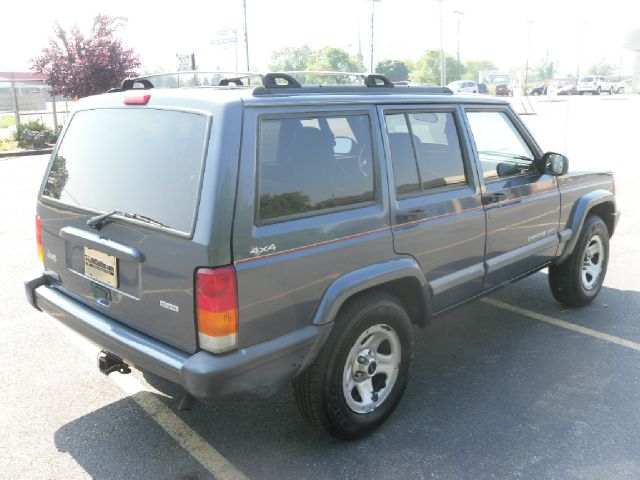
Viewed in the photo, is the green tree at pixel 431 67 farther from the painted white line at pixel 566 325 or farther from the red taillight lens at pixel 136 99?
the red taillight lens at pixel 136 99

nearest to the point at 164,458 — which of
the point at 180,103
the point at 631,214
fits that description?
the point at 180,103

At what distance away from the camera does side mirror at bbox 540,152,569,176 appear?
4.29m

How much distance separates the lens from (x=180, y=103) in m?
2.75

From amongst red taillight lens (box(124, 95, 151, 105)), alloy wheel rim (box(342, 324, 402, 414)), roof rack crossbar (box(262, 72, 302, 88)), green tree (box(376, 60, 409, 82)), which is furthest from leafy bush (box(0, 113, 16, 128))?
green tree (box(376, 60, 409, 82))

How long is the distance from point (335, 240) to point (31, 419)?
81.7 inches

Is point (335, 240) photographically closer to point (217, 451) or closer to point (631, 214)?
point (217, 451)

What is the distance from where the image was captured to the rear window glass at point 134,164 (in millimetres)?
2631

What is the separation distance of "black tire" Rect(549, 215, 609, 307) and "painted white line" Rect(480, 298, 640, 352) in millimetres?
269

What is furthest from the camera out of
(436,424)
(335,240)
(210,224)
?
(436,424)

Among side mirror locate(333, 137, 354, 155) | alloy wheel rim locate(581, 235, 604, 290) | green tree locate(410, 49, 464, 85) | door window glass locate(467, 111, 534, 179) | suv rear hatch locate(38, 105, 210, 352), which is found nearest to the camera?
suv rear hatch locate(38, 105, 210, 352)

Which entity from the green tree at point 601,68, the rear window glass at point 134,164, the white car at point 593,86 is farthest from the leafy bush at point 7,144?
the green tree at point 601,68

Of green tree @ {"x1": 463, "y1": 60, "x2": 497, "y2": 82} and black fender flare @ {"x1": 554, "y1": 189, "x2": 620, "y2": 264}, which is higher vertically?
green tree @ {"x1": 463, "y1": 60, "x2": 497, "y2": 82}

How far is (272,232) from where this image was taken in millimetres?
2643

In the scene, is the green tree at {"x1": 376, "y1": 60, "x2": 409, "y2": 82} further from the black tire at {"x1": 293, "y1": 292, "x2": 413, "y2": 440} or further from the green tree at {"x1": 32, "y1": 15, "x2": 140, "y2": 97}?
the black tire at {"x1": 293, "y1": 292, "x2": 413, "y2": 440}
